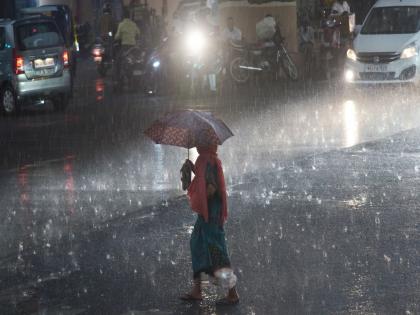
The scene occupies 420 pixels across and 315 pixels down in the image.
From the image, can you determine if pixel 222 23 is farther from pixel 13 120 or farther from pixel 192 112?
pixel 192 112

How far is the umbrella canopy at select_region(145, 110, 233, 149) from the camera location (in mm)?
7449

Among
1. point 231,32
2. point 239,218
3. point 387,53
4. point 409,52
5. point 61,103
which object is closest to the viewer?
point 239,218

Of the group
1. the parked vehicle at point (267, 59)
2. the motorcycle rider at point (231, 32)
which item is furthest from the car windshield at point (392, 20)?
the motorcycle rider at point (231, 32)

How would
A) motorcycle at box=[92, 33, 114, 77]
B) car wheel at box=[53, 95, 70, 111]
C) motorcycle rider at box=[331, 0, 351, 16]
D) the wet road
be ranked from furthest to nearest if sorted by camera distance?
motorcycle at box=[92, 33, 114, 77], motorcycle rider at box=[331, 0, 351, 16], car wheel at box=[53, 95, 70, 111], the wet road

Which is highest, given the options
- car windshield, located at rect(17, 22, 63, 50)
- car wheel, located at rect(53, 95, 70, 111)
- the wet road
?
car windshield, located at rect(17, 22, 63, 50)

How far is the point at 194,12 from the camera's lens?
116 feet

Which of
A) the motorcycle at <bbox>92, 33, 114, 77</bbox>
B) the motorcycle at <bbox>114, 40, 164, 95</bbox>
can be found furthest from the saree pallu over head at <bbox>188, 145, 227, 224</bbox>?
the motorcycle at <bbox>92, 33, 114, 77</bbox>

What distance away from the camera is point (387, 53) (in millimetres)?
24109

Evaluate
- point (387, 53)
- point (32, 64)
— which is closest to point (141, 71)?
point (32, 64)

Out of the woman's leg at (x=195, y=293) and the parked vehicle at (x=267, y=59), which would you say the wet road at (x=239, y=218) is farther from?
the parked vehicle at (x=267, y=59)

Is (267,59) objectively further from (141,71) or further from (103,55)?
(103,55)

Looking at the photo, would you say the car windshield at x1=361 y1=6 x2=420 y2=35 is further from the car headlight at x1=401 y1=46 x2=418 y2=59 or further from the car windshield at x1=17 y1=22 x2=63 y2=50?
the car windshield at x1=17 y1=22 x2=63 y2=50

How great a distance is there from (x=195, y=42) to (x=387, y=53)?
558 cm

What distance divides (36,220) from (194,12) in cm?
2518
